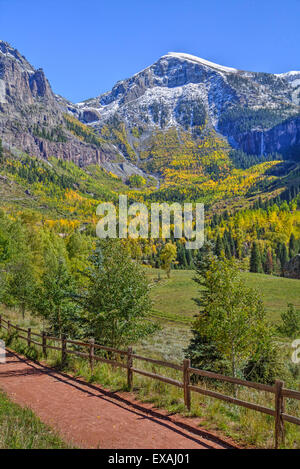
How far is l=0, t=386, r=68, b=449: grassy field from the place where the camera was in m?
7.53

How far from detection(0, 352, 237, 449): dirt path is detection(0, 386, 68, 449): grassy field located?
41 cm

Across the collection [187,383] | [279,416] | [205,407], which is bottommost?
[205,407]

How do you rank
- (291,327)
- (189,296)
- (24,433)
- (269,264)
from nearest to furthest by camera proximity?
(24,433) → (291,327) → (189,296) → (269,264)

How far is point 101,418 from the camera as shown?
10.1 m

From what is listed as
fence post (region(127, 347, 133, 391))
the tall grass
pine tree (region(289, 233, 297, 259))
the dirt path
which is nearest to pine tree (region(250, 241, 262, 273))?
pine tree (region(289, 233, 297, 259))

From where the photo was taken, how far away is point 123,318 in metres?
18.5

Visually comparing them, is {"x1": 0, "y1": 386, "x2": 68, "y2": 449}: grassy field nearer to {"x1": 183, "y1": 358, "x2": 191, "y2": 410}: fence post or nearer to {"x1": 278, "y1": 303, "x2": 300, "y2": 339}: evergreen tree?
{"x1": 183, "y1": 358, "x2": 191, "y2": 410}: fence post

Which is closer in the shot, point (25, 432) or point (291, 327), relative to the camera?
point (25, 432)

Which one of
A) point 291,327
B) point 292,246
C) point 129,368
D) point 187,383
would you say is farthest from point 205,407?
point 292,246

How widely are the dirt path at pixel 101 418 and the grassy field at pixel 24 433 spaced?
0.41 metres

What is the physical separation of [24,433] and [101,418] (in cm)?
263

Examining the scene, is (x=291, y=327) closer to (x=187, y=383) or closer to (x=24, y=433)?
(x=187, y=383)

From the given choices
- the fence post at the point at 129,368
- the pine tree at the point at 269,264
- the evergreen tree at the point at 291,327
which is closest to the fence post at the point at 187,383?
the fence post at the point at 129,368

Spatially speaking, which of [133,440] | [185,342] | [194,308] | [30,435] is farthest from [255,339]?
[194,308]
